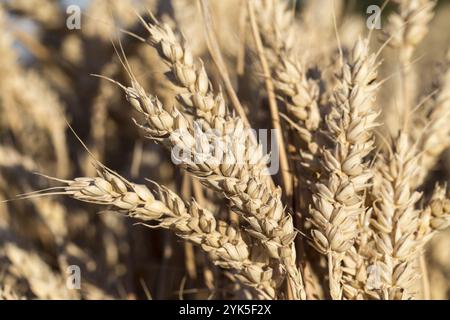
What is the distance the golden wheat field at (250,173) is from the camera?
19.9 inches

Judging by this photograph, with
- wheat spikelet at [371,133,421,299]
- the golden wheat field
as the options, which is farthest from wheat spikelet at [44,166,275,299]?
wheat spikelet at [371,133,421,299]

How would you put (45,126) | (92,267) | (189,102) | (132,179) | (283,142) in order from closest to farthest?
(189,102)
(283,142)
(92,267)
(132,179)
(45,126)

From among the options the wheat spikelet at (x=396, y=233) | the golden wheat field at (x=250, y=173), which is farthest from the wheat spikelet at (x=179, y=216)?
the wheat spikelet at (x=396, y=233)

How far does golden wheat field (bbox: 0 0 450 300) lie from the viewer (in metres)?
0.50

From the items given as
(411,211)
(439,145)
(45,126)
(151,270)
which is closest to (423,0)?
(439,145)

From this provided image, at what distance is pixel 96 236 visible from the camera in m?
1.04

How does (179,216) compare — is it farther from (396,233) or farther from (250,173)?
(396,233)

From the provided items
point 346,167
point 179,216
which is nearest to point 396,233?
point 346,167

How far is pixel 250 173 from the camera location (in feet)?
1.62

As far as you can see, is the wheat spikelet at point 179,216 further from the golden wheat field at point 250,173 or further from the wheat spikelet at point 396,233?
the wheat spikelet at point 396,233

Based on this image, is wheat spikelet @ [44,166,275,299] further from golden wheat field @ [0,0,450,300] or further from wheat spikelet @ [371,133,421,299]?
wheat spikelet @ [371,133,421,299]

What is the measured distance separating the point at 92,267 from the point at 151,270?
120mm

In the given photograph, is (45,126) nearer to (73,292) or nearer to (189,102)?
(73,292)
